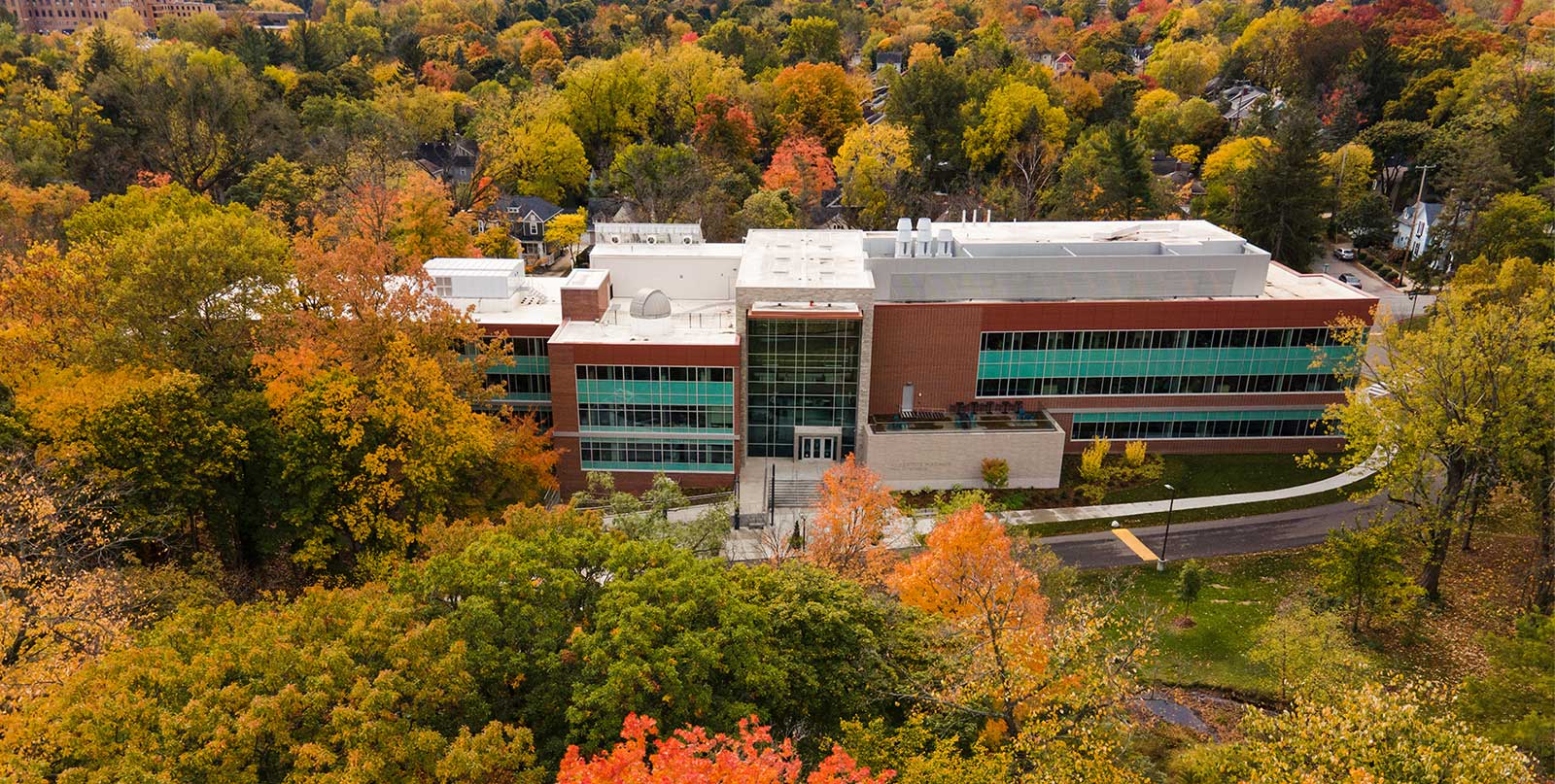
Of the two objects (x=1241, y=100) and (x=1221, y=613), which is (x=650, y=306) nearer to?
(x=1221, y=613)

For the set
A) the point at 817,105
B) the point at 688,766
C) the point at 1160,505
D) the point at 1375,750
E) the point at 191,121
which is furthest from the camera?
the point at 817,105

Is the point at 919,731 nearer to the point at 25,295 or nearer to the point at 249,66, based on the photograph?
the point at 25,295

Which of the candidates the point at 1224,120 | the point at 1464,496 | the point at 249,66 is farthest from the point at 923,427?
the point at 249,66

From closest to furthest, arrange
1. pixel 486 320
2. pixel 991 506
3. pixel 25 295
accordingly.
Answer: pixel 25 295
pixel 991 506
pixel 486 320

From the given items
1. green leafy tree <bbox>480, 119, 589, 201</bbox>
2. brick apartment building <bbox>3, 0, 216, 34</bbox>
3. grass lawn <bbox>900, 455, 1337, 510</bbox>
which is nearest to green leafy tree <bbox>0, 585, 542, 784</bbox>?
grass lawn <bbox>900, 455, 1337, 510</bbox>

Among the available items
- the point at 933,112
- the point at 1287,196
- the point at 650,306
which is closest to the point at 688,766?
the point at 650,306

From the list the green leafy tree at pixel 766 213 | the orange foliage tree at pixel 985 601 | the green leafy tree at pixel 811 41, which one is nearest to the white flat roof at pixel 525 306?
the orange foliage tree at pixel 985 601
